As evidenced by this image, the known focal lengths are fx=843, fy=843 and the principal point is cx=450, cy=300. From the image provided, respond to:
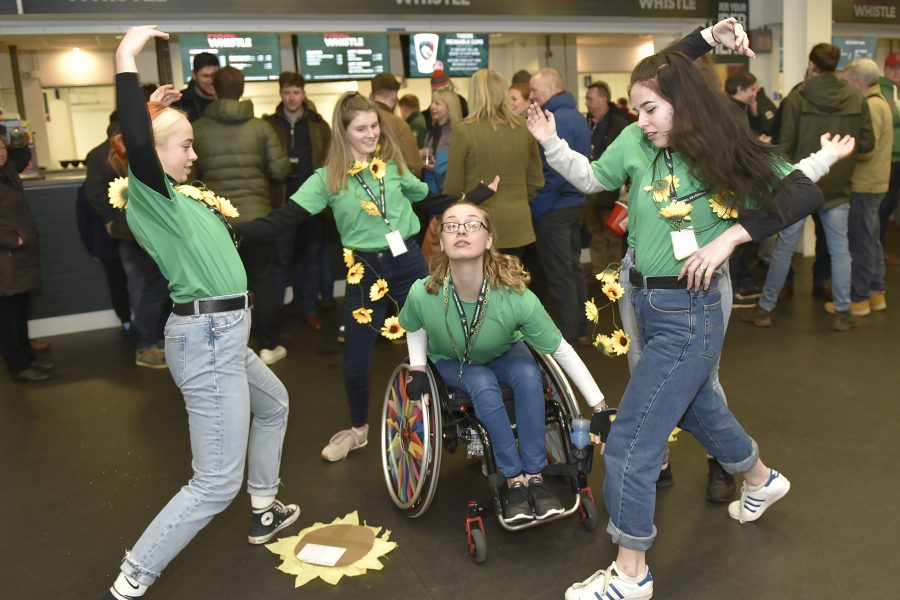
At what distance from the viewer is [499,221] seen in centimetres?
464

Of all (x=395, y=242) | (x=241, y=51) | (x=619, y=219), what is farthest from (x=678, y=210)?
(x=241, y=51)

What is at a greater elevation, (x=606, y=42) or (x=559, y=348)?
(x=606, y=42)

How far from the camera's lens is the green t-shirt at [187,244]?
2307 mm

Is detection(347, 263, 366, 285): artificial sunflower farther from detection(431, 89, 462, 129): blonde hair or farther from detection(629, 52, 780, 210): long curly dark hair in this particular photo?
detection(431, 89, 462, 129): blonde hair

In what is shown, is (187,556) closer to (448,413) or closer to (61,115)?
(448,413)

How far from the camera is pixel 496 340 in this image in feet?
9.50

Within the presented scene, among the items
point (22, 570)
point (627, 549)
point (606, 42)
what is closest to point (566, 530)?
point (627, 549)

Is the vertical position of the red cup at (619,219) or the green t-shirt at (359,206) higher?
the green t-shirt at (359,206)

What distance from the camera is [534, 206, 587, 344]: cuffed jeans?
197 inches

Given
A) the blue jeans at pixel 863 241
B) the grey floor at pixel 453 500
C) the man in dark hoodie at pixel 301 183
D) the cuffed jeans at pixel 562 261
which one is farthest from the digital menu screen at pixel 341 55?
the blue jeans at pixel 863 241

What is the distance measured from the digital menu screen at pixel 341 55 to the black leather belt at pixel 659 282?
221 inches

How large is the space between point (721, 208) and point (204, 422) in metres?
1.60

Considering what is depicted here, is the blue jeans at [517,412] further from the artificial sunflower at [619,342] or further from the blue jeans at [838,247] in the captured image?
the blue jeans at [838,247]

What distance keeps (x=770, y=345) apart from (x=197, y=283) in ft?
12.2
